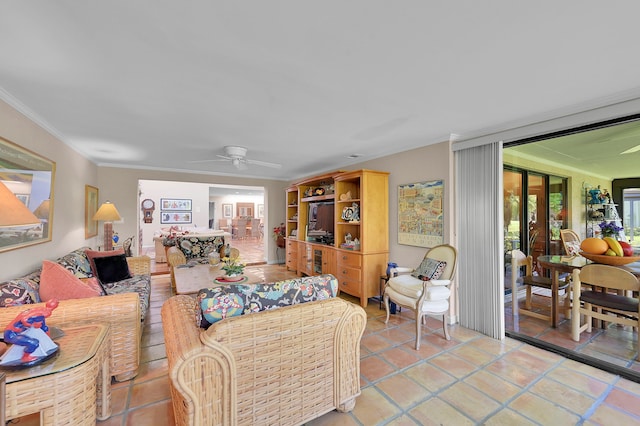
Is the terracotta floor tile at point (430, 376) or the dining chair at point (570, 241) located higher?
the dining chair at point (570, 241)

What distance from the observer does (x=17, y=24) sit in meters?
1.33

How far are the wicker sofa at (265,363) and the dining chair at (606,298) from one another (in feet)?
8.65

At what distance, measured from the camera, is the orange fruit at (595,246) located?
9.44 feet

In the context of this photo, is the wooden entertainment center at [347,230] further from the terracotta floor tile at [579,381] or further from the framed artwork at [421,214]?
the terracotta floor tile at [579,381]

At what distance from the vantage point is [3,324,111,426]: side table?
1.18 m

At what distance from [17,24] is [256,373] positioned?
216 centimetres

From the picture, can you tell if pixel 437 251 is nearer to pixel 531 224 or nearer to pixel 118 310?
pixel 531 224

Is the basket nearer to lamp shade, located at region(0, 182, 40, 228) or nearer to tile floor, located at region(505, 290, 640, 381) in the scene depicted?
A: tile floor, located at region(505, 290, 640, 381)

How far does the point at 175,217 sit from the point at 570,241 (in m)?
10.7

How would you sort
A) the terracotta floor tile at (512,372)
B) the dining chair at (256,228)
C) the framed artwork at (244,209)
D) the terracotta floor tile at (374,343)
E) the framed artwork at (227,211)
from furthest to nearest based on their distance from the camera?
the framed artwork at (244,209) < the framed artwork at (227,211) < the dining chair at (256,228) < the terracotta floor tile at (374,343) < the terracotta floor tile at (512,372)

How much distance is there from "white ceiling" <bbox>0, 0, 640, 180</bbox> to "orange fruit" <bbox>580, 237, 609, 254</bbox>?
5.20 feet

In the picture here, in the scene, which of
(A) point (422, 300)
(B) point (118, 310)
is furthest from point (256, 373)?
(A) point (422, 300)

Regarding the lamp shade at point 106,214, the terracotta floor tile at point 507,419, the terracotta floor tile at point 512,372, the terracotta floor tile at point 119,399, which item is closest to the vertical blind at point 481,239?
the terracotta floor tile at point 512,372

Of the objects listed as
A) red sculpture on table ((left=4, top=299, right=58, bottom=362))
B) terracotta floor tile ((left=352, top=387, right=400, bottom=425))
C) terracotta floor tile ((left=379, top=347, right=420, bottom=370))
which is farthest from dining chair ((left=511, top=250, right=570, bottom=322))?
red sculpture on table ((left=4, top=299, right=58, bottom=362))
